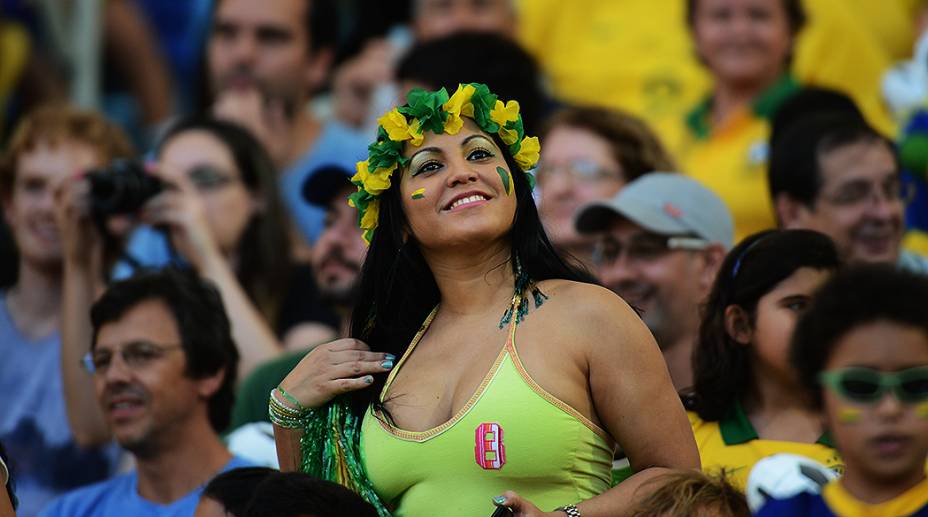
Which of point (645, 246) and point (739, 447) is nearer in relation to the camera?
point (739, 447)

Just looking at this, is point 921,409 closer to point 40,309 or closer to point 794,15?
point 794,15

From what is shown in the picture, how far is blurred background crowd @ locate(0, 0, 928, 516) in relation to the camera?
5.03 metres

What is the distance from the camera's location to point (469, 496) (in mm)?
3652

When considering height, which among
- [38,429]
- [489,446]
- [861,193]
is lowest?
[38,429]

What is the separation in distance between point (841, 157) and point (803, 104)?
3.07ft

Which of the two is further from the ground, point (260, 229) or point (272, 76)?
point (272, 76)

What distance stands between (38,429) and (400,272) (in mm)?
2600

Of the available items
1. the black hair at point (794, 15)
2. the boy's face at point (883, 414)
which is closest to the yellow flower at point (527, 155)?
the boy's face at point (883, 414)

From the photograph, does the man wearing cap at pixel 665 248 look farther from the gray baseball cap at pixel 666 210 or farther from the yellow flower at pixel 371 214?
the yellow flower at pixel 371 214

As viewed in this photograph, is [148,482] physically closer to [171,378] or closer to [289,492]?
[171,378]

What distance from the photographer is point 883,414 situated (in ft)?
10.1

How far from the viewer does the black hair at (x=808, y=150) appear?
538cm

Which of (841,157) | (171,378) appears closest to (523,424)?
(171,378)

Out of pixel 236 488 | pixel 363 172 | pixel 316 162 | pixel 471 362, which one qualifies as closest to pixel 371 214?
pixel 363 172
